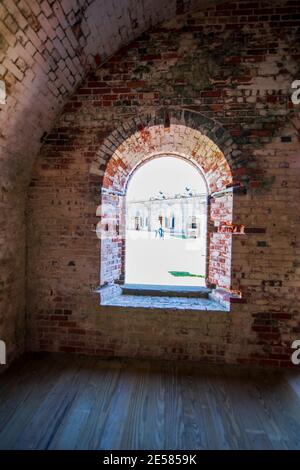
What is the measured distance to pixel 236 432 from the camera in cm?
203

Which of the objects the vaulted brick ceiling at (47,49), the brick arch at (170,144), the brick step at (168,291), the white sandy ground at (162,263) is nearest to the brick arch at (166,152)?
the brick arch at (170,144)

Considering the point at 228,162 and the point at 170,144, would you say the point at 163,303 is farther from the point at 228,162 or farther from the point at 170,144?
the point at 170,144

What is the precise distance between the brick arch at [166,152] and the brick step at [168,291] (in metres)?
0.16

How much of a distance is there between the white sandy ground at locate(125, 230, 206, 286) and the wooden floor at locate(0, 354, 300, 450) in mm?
2118

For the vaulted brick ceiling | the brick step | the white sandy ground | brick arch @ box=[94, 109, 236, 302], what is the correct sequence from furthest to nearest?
the white sandy ground < the brick step < brick arch @ box=[94, 109, 236, 302] < the vaulted brick ceiling

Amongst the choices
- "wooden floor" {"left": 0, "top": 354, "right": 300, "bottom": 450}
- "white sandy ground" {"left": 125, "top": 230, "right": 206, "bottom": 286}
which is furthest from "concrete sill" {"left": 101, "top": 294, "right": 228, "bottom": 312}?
"white sandy ground" {"left": 125, "top": 230, "right": 206, "bottom": 286}

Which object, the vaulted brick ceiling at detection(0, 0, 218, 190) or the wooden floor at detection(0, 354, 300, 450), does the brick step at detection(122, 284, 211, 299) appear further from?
the vaulted brick ceiling at detection(0, 0, 218, 190)

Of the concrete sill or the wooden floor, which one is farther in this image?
the concrete sill

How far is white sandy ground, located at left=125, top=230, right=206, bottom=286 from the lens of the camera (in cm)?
570

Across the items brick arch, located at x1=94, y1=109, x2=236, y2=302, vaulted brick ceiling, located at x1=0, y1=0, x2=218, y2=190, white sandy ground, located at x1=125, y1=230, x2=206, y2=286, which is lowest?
white sandy ground, located at x1=125, y1=230, x2=206, y2=286

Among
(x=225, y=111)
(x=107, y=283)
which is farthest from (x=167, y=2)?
(x=107, y=283)

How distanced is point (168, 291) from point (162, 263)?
4.43m

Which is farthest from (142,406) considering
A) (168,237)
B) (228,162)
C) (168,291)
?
(168,237)

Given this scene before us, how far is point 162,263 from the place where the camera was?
26.2 feet
